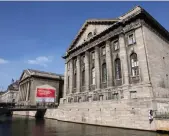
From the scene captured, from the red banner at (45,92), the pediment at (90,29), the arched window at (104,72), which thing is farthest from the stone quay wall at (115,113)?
the red banner at (45,92)

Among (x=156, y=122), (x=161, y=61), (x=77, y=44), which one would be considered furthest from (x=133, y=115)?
(x=77, y=44)

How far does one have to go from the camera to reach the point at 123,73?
28.5 metres

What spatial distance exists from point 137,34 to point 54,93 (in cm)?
4495

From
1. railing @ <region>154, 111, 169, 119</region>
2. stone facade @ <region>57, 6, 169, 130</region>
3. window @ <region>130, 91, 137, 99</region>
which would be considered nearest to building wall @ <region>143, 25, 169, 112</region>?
stone facade @ <region>57, 6, 169, 130</region>

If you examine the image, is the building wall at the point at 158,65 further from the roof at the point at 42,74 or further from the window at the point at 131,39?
the roof at the point at 42,74

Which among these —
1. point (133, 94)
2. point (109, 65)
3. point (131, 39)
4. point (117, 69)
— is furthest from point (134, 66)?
point (109, 65)

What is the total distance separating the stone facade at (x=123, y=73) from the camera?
24125 mm

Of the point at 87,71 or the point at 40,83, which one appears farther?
the point at 40,83

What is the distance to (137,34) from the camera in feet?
90.2

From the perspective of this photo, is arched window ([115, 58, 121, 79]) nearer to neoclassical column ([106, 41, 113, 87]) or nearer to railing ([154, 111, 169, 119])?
neoclassical column ([106, 41, 113, 87])

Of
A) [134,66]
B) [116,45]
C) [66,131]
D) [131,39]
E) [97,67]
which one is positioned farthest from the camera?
[97,67]

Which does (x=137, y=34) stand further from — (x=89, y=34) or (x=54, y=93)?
(x=54, y=93)

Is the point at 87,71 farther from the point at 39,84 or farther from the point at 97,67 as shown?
the point at 39,84

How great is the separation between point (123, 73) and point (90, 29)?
633 inches
